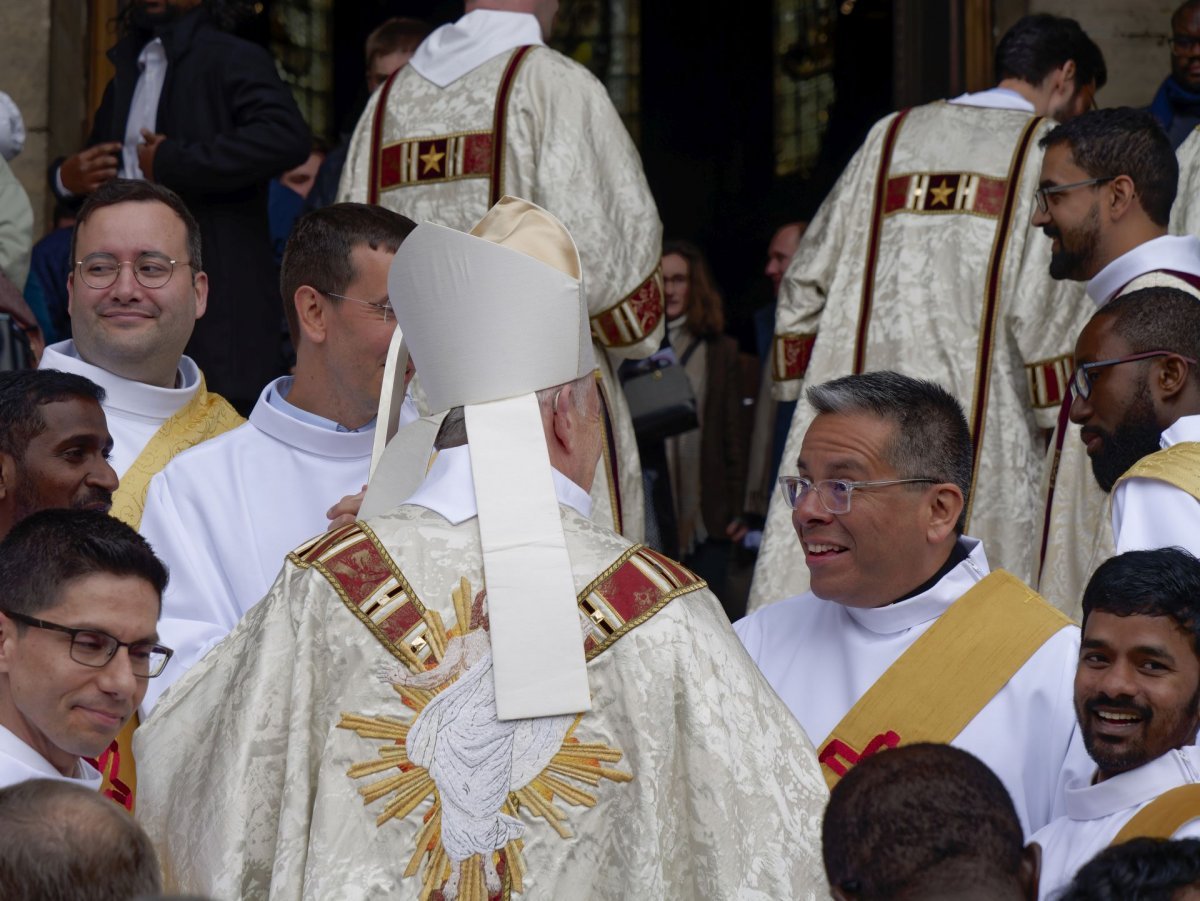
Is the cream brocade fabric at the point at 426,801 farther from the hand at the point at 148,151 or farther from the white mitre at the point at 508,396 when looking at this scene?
the hand at the point at 148,151

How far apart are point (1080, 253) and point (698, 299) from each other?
10.1 ft

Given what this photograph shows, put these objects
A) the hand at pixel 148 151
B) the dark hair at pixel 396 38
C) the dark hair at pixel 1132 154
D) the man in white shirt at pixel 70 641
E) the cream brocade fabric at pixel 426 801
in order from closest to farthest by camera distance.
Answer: the cream brocade fabric at pixel 426 801 → the man in white shirt at pixel 70 641 → the dark hair at pixel 1132 154 → the hand at pixel 148 151 → the dark hair at pixel 396 38

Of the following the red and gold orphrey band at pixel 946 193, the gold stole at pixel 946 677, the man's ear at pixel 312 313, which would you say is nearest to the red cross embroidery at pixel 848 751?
the gold stole at pixel 946 677

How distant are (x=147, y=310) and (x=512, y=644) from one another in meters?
2.03

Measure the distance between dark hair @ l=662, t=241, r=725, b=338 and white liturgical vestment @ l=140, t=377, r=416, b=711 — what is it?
425cm

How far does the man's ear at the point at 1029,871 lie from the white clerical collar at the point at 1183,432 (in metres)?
2.12

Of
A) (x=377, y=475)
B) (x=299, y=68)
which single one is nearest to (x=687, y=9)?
(x=299, y=68)

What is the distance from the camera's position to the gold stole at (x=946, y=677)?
175 inches

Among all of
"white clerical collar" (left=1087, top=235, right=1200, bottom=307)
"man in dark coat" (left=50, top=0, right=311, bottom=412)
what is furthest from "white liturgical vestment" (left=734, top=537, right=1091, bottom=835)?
"man in dark coat" (left=50, top=0, right=311, bottom=412)

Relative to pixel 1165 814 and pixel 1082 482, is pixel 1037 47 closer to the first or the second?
pixel 1082 482

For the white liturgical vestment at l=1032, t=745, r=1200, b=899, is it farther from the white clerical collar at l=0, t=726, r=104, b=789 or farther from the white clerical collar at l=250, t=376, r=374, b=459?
the white clerical collar at l=250, t=376, r=374, b=459

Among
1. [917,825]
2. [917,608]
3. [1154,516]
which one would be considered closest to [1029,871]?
[917,825]

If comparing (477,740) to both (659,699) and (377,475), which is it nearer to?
(659,699)

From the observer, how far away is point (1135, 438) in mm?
5273
